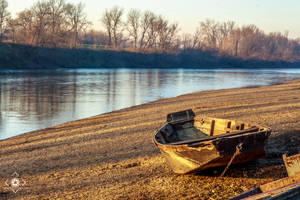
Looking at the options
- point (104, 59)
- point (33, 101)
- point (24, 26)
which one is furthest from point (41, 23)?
point (33, 101)

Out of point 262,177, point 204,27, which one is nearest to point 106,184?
point 262,177

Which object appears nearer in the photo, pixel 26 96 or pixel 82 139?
pixel 82 139

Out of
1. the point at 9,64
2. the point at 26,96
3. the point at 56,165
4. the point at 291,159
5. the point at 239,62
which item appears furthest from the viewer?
the point at 239,62

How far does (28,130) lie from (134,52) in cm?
7008

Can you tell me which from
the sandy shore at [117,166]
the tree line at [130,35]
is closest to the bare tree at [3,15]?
the tree line at [130,35]

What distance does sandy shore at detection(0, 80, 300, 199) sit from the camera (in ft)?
20.7

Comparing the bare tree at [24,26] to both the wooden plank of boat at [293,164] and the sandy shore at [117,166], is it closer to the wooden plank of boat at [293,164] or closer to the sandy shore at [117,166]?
the sandy shore at [117,166]

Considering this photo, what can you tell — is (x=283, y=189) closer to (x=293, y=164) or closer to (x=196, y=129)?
(x=293, y=164)

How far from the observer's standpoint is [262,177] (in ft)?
21.3

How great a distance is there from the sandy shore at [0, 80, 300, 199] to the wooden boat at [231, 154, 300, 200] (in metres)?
0.95

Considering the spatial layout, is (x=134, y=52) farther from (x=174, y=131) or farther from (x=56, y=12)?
(x=174, y=131)
